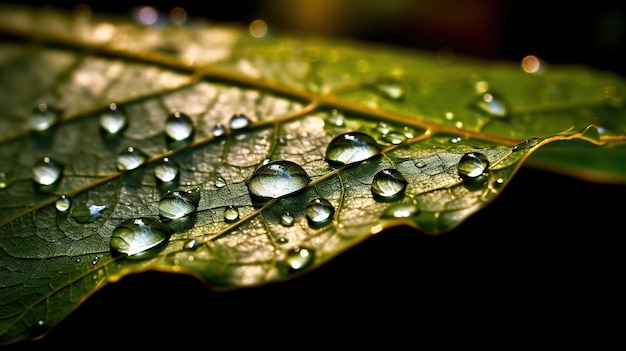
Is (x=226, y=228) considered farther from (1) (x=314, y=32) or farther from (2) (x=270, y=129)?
(1) (x=314, y=32)

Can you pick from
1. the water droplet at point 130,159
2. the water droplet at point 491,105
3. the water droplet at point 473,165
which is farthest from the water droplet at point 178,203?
the water droplet at point 491,105

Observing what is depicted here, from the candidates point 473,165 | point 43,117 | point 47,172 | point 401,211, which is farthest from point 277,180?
point 43,117

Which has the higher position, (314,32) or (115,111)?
(314,32)

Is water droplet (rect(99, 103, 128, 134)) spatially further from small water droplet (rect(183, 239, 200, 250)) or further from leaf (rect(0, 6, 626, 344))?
small water droplet (rect(183, 239, 200, 250))

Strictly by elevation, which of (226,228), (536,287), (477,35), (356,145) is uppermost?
(477,35)

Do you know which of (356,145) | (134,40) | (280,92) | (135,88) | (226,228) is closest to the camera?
(226,228)

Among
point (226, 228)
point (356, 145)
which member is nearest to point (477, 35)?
point (356, 145)
